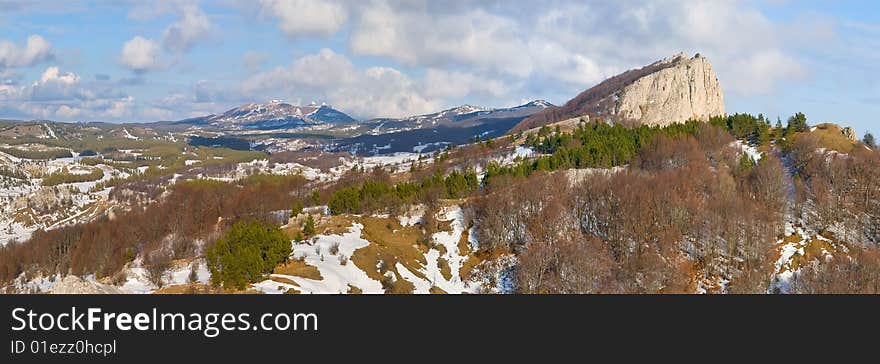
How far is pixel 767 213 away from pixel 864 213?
52.6ft

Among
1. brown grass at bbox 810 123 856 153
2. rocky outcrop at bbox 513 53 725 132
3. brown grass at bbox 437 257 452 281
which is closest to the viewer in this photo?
brown grass at bbox 437 257 452 281

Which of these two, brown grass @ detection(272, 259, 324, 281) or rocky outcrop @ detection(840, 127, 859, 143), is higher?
rocky outcrop @ detection(840, 127, 859, 143)

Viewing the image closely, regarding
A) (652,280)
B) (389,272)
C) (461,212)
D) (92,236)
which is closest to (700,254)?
(652,280)

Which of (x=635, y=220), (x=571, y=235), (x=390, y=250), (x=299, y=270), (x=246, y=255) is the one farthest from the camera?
(x=571, y=235)

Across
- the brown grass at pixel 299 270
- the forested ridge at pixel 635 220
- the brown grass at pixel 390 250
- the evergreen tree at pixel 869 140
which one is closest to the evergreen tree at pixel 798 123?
the forested ridge at pixel 635 220

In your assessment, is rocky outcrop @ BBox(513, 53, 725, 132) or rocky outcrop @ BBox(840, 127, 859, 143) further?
rocky outcrop @ BBox(513, 53, 725, 132)

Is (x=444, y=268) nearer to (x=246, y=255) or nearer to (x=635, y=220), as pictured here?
(x=635, y=220)

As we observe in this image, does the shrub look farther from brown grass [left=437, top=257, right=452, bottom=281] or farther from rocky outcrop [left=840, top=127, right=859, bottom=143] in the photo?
rocky outcrop [left=840, top=127, right=859, bottom=143]

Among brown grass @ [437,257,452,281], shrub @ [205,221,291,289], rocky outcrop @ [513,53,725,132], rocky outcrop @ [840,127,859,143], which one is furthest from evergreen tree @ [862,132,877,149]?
shrub @ [205,221,291,289]

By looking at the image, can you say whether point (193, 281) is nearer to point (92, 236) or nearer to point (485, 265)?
point (485, 265)

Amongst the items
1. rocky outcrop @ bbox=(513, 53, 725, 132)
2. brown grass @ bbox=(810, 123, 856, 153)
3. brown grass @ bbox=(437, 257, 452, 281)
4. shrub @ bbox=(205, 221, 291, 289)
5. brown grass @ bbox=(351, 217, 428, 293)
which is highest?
rocky outcrop @ bbox=(513, 53, 725, 132)

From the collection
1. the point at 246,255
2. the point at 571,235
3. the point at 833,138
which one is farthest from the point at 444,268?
the point at 833,138

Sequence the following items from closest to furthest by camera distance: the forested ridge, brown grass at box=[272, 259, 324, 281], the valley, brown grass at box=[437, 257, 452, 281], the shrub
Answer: the shrub, brown grass at box=[272, 259, 324, 281], the valley, the forested ridge, brown grass at box=[437, 257, 452, 281]

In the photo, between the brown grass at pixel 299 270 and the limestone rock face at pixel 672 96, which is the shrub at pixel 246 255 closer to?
the brown grass at pixel 299 270
